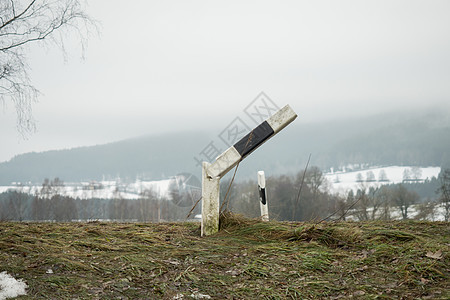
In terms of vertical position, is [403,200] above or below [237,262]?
below

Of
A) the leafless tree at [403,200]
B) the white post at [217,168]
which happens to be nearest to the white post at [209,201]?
the white post at [217,168]

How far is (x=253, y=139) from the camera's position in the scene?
19.0ft

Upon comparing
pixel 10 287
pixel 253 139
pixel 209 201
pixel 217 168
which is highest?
pixel 253 139

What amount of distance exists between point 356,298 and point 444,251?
4.79 ft

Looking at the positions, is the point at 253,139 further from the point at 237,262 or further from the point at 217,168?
the point at 237,262

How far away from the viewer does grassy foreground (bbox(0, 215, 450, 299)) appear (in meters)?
3.63

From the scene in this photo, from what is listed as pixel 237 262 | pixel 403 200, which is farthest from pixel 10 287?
pixel 403 200

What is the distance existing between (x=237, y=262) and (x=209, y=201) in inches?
58.8

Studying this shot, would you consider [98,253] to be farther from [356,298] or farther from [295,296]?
[356,298]

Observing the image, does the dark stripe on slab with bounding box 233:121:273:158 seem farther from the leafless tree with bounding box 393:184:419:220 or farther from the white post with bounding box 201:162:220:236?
the leafless tree with bounding box 393:184:419:220

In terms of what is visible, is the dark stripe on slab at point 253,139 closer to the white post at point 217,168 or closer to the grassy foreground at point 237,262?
the white post at point 217,168

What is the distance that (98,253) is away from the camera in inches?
180

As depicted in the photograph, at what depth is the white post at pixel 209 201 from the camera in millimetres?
5715

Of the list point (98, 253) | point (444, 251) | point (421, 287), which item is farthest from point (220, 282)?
point (444, 251)
